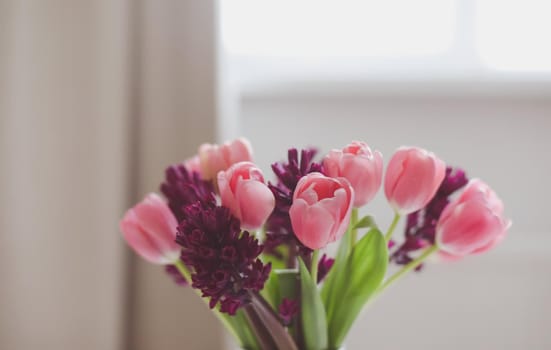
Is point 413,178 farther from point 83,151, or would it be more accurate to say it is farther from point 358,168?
point 83,151

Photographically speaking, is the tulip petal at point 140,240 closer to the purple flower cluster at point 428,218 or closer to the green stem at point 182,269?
the green stem at point 182,269

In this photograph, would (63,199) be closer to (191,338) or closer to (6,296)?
(6,296)

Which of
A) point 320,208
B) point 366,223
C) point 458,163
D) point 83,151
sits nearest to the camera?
point 320,208

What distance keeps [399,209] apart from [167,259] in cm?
24

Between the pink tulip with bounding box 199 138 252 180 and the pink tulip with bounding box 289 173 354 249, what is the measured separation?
150 millimetres

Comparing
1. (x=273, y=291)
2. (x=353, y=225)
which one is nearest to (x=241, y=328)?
(x=273, y=291)

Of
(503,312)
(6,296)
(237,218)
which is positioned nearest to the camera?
(237,218)

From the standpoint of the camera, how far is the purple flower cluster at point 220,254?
57cm

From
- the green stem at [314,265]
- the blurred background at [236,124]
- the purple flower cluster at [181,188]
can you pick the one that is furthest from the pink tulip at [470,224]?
the blurred background at [236,124]

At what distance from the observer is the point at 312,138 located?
48.8 inches

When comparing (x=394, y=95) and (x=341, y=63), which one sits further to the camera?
(x=341, y=63)

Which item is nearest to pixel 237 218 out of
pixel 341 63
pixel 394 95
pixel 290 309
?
pixel 290 309

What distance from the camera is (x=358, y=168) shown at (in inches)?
24.2

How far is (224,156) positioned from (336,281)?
7.0 inches
